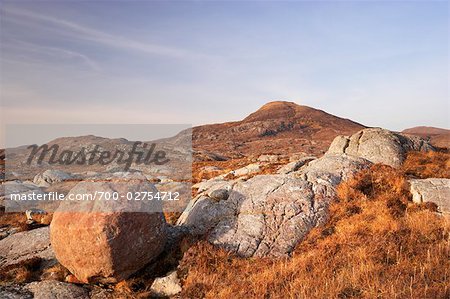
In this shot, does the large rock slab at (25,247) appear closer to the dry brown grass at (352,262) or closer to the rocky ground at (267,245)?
the rocky ground at (267,245)

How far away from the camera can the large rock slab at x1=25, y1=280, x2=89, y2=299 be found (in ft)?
34.1

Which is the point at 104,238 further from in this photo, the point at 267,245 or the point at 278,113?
the point at 278,113

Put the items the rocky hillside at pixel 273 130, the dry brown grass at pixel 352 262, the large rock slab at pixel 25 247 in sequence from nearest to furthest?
the dry brown grass at pixel 352 262, the large rock slab at pixel 25 247, the rocky hillside at pixel 273 130

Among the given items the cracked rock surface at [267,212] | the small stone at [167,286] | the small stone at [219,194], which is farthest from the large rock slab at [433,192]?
the small stone at [167,286]

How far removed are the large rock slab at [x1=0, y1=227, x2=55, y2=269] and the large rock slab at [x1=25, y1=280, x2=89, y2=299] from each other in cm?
278

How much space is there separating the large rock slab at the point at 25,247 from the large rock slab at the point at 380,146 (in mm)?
16838

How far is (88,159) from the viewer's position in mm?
79062

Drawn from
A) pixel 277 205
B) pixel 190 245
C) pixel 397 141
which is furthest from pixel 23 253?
pixel 397 141

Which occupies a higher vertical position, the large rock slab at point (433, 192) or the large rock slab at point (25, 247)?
the large rock slab at point (433, 192)

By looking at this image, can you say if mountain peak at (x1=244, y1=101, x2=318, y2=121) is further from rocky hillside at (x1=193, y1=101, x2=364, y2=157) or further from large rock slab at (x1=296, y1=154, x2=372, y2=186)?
large rock slab at (x1=296, y1=154, x2=372, y2=186)

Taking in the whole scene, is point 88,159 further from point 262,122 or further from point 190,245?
point 262,122

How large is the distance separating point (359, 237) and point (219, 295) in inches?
203

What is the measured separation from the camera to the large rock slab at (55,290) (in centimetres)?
1040

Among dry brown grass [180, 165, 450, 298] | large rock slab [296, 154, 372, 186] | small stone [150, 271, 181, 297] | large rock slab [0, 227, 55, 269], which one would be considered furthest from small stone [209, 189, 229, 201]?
large rock slab [0, 227, 55, 269]
